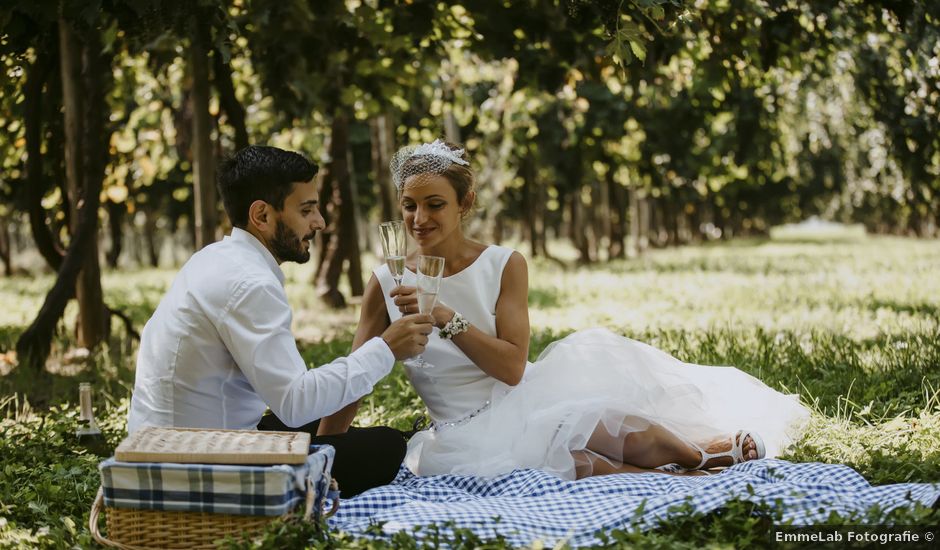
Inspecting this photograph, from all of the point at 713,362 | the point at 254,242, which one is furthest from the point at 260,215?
the point at 713,362

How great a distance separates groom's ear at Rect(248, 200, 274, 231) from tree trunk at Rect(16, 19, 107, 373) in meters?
4.80

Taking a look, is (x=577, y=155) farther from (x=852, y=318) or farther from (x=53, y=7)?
(x=53, y=7)

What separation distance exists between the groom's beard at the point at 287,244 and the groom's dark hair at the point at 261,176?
0.10 m

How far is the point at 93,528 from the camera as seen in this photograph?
3475 millimetres

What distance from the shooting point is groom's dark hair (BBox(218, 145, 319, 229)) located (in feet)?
12.9

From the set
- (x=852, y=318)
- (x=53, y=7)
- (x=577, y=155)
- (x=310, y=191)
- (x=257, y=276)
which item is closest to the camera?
(x=257, y=276)

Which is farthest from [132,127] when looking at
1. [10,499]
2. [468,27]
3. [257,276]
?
[257,276]

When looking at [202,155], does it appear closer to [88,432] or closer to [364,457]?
[88,432]

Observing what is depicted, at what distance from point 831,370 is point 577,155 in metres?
13.3

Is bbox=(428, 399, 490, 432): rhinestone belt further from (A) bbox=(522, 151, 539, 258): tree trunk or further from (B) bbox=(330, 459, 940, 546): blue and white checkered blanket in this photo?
(A) bbox=(522, 151, 539, 258): tree trunk

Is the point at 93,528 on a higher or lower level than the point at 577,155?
lower

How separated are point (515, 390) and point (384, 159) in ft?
33.5

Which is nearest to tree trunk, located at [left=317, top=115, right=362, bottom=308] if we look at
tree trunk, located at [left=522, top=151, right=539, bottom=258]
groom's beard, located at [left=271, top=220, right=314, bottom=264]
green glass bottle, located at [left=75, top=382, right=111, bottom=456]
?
green glass bottle, located at [left=75, top=382, right=111, bottom=456]

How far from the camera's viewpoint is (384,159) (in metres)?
14.6
